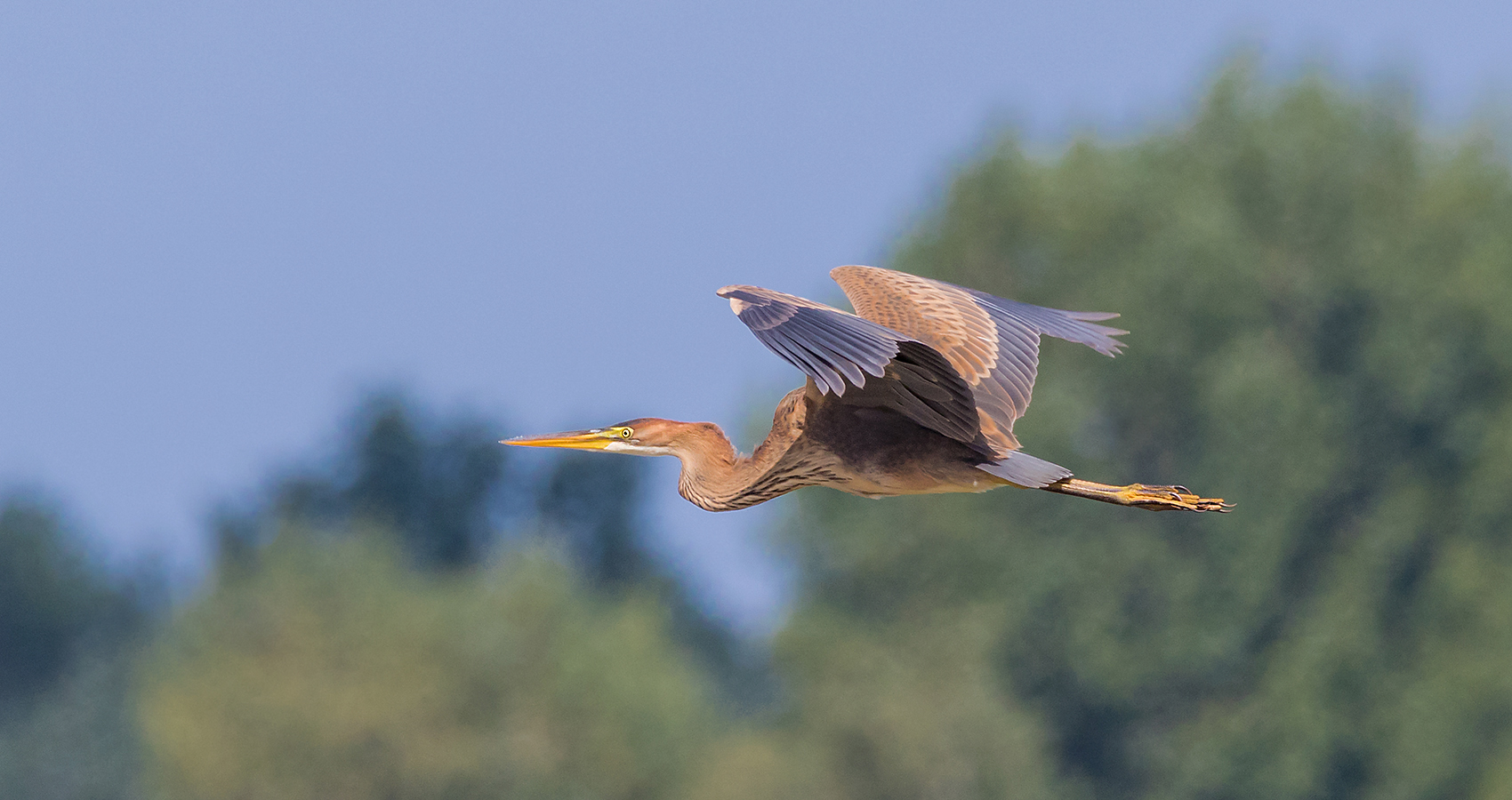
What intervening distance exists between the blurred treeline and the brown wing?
14943 millimetres

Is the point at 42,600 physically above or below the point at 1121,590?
below

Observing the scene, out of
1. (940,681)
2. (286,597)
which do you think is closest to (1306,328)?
(940,681)

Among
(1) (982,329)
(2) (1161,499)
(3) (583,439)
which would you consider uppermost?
(1) (982,329)

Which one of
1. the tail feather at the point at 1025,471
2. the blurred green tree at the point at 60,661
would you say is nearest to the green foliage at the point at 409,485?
the blurred green tree at the point at 60,661

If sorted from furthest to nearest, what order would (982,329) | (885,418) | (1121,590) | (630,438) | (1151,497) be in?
1. (1121,590)
2. (982,329)
3. (630,438)
4. (1151,497)
5. (885,418)

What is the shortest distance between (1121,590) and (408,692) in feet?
27.3

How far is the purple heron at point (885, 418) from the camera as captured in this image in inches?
287

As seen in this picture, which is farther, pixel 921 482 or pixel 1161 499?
pixel 1161 499

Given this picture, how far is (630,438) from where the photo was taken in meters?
8.99

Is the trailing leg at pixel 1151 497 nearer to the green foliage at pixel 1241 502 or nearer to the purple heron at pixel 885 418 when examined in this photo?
the purple heron at pixel 885 418

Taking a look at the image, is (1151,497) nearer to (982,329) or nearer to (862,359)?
(982,329)

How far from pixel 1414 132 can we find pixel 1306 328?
11.5ft

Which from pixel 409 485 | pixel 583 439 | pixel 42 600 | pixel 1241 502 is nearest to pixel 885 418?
pixel 583 439

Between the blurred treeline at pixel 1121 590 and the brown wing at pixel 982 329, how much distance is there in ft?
49.0
